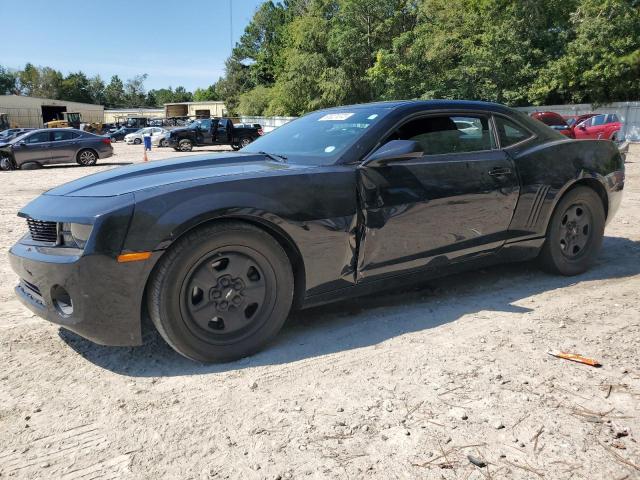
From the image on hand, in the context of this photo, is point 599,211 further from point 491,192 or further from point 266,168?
point 266,168

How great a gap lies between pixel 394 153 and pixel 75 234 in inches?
75.2

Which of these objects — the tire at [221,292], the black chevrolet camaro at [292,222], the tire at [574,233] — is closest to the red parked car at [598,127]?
the tire at [574,233]

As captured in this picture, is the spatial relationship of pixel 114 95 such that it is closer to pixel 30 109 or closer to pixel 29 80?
pixel 29 80

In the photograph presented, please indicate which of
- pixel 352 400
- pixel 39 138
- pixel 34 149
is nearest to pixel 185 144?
pixel 39 138

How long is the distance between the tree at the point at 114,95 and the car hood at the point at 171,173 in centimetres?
13443

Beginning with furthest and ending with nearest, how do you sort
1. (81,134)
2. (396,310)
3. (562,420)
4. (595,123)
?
(595,123)
(81,134)
(396,310)
(562,420)

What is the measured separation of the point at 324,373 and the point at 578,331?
5.72ft

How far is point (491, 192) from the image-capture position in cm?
382

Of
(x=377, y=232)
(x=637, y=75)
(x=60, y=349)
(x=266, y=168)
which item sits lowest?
(x=60, y=349)

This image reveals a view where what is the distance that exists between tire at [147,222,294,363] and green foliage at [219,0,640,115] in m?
32.4

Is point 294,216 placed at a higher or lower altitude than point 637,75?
lower

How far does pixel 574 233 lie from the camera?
4.47 m

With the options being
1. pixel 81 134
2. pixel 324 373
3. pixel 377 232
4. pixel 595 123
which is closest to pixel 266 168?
pixel 377 232

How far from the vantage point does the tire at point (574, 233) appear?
432cm
